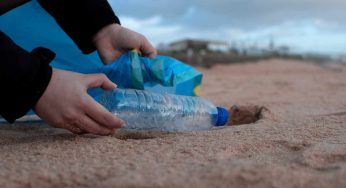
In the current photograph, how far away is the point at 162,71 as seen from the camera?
1.96 metres

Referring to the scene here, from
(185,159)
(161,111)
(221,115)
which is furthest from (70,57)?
(185,159)

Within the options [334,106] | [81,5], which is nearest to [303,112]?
[334,106]

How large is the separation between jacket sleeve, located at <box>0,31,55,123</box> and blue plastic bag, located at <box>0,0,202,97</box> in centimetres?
58

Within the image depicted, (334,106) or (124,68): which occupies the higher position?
(124,68)

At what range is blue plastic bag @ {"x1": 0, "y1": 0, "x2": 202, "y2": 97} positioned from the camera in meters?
1.96

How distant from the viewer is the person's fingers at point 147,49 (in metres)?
1.96

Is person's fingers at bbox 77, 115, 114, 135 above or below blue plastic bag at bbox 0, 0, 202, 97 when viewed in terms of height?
below

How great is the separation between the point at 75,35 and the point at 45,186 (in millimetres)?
1079

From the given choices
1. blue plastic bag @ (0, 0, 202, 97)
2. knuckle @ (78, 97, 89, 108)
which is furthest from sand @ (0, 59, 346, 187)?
blue plastic bag @ (0, 0, 202, 97)

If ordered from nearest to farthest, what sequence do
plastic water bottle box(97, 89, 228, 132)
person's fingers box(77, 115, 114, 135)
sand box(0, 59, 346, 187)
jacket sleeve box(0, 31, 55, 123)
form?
1. sand box(0, 59, 346, 187)
2. jacket sleeve box(0, 31, 55, 123)
3. person's fingers box(77, 115, 114, 135)
4. plastic water bottle box(97, 89, 228, 132)

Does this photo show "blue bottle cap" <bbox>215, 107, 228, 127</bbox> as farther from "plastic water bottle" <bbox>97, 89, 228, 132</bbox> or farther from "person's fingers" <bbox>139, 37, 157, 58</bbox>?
"person's fingers" <bbox>139, 37, 157, 58</bbox>

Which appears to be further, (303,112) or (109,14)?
(303,112)

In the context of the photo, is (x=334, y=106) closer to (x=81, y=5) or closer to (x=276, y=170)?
(x=81, y=5)

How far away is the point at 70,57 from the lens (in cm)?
235
